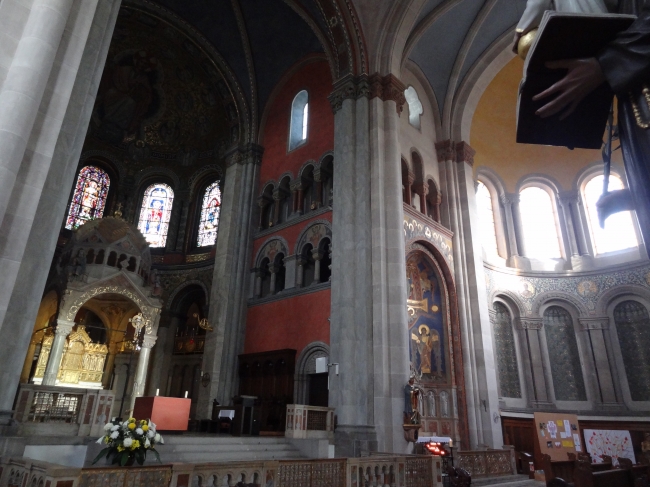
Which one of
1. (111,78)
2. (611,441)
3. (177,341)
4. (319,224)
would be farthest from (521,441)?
(111,78)

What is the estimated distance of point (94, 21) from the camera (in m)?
8.57

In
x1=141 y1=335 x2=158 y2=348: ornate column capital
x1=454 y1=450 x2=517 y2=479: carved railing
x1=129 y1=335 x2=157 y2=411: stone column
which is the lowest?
x1=454 y1=450 x2=517 y2=479: carved railing

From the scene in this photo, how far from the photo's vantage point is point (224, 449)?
9852mm

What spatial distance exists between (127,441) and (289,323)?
355 inches

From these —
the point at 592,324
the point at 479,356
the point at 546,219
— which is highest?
the point at 546,219

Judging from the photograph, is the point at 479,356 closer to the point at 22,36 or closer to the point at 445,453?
the point at 445,453

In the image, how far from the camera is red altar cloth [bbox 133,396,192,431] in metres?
11.3

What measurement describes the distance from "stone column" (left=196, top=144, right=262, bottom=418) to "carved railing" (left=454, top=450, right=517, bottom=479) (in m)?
8.37

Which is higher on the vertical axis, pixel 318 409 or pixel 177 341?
pixel 177 341

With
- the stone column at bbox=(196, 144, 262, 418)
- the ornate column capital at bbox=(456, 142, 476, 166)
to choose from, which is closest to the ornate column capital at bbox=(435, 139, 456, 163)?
the ornate column capital at bbox=(456, 142, 476, 166)

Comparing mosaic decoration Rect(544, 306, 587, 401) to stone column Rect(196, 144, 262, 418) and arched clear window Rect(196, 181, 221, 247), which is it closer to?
stone column Rect(196, 144, 262, 418)

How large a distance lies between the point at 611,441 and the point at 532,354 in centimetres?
374

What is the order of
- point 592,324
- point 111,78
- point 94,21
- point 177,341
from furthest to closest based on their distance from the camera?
point 111,78
point 177,341
point 592,324
point 94,21

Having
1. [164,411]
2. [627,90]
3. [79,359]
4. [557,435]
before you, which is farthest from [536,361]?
[627,90]
